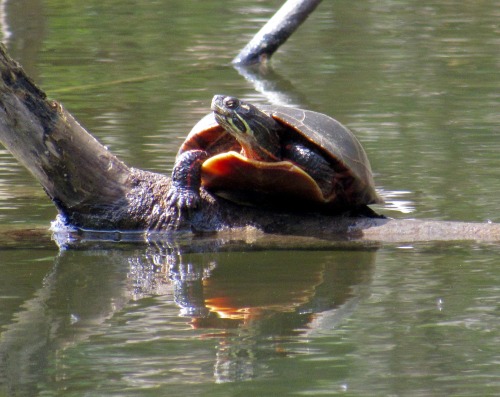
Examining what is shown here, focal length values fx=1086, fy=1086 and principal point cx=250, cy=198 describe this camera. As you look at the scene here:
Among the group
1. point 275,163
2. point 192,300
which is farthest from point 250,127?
point 192,300

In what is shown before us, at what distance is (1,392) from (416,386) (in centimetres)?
115

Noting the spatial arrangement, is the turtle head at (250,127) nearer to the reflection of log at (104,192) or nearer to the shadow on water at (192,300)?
the reflection of log at (104,192)

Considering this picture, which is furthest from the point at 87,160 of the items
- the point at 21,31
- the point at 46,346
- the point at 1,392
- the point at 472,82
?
the point at 21,31

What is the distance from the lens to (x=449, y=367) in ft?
10.4

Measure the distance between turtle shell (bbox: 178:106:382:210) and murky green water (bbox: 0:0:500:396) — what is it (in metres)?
0.30

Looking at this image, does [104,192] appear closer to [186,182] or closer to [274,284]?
[186,182]

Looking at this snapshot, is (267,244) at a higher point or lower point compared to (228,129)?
lower

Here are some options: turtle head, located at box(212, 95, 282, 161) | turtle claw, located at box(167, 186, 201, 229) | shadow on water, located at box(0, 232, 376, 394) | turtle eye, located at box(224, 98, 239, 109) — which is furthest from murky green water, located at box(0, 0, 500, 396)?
turtle eye, located at box(224, 98, 239, 109)

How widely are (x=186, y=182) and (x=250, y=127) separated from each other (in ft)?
1.26

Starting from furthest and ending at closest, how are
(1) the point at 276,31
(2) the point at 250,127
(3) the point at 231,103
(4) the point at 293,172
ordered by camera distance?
(1) the point at 276,31 < (3) the point at 231,103 < (2) the point at 250,127 < (4) the point at 293,172

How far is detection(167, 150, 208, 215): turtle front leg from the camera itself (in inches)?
195

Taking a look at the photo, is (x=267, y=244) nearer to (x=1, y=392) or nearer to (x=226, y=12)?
(x=1, y=392)

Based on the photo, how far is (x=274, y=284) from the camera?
13.8 ft

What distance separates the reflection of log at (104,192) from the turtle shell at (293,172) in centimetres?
8
